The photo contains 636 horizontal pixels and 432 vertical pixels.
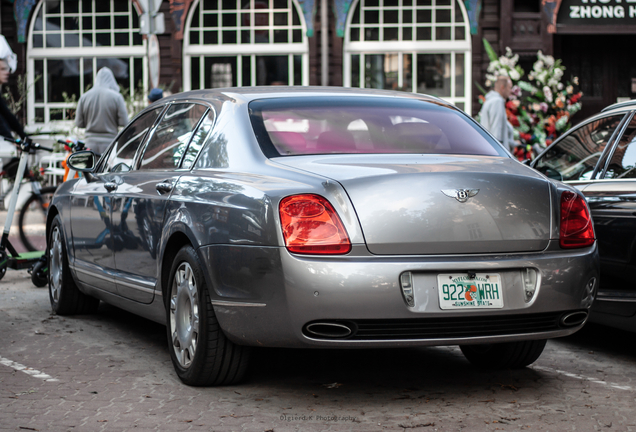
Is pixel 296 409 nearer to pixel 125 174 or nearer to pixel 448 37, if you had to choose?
pixel 125 174

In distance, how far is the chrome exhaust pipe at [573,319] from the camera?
12.8 feet

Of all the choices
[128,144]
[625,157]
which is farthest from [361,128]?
[128,144]

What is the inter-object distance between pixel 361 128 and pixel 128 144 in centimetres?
185

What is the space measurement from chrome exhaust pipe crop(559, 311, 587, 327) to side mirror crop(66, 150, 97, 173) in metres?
3.41

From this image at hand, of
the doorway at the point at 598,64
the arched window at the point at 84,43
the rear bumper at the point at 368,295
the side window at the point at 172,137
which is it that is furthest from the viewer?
the doorway at the point at 598,64

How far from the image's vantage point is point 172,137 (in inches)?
193

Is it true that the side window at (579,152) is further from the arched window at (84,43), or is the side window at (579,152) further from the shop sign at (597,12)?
the arched window at (84,43)

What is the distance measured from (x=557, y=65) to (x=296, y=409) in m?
15.3

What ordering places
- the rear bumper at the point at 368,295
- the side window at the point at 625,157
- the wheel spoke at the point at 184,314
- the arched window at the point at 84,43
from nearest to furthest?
the rear bumper at the point at 368,295
the wheel spoke at the point at 184,314
the side window at the point at 625,157
the arched window at the point at 84,43

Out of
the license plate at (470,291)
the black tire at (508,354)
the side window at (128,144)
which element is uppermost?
the side window at (128,144)

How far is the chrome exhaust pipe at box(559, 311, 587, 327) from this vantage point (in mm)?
3912

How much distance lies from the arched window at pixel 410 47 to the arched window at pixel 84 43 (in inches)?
194

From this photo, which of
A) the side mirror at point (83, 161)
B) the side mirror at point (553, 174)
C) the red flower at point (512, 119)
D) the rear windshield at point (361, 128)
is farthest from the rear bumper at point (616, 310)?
the red flower at point (512, 119)

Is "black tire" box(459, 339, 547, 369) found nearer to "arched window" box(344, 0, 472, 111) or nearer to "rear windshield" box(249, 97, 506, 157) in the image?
"rear windshield" box(249, 97, 506, 157)
